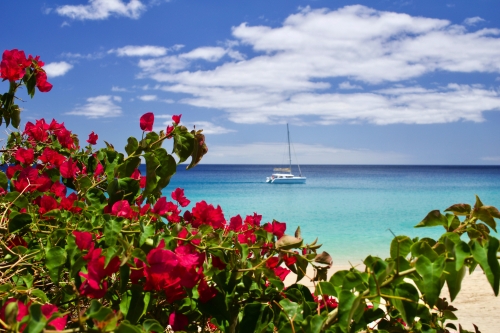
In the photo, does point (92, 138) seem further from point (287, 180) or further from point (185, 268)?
point (287, 180)

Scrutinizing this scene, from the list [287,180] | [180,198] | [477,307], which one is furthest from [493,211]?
[287,180]

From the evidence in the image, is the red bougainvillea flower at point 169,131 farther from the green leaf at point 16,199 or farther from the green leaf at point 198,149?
the green leaf at point 16,199

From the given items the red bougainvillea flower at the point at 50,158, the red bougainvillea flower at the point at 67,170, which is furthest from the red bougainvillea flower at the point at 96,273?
the red bougainvillea flower at the point at 50,158

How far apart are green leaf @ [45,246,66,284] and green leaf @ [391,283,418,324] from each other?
0.72 meters

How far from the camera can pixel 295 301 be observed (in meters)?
1.14

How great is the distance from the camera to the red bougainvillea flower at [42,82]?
79.5 inches

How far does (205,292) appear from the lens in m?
1.09

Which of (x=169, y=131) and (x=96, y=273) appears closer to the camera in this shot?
(x=96, y=273)

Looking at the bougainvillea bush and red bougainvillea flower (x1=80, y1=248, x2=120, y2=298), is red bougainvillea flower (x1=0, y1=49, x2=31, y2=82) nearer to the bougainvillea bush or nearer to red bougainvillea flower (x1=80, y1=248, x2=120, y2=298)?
the bougainvillea bush

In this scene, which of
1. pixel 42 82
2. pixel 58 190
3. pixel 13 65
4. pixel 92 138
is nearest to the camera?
pixel 58 190

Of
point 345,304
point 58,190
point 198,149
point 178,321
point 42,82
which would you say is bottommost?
point 178,321

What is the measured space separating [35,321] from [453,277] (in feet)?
2.30

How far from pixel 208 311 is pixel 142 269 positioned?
0.72 feet

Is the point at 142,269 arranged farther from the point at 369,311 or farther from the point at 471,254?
→ the point at 471,254
